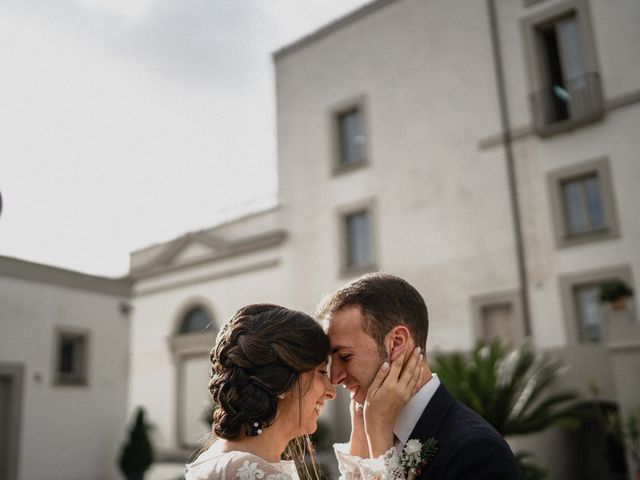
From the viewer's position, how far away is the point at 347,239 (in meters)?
20.6

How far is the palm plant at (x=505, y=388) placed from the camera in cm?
1220

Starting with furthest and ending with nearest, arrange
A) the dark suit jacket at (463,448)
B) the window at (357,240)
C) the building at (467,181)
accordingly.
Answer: the window at (357,240), the building at (467,181), the dark suit jacket at (463,448)

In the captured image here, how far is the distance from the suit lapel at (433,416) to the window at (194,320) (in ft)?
73.6

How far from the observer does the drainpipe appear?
16.2 meters

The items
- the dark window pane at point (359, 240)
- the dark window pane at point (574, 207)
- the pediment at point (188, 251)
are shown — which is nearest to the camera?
the dark window pane at point (574, 207)

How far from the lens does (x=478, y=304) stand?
56.0 feet

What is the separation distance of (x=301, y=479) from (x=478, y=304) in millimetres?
14531

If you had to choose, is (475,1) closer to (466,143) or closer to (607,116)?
(466,143)

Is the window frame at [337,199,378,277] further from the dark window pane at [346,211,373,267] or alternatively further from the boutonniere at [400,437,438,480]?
the boutonniere at [400,437,438,480]

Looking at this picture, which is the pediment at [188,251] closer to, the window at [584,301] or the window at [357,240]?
the window at [357,240]

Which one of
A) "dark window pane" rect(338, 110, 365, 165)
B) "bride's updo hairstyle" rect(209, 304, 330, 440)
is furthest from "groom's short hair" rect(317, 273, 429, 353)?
"dark window pane" rect(338, 110, 365, 165)

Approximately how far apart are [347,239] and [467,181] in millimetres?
4467

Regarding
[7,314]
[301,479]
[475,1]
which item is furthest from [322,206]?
[301,479]

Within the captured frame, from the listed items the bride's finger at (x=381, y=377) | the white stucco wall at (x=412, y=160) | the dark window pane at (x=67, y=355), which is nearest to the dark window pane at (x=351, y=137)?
the white stucco wall at (x=412, y=160)
